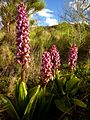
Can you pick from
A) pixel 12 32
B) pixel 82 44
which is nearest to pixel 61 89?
pixel 12 32

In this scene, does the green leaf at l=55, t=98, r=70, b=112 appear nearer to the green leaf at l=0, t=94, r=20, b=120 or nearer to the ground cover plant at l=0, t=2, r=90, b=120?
the ground cover plant at l=0, t=2, r=90, b=120

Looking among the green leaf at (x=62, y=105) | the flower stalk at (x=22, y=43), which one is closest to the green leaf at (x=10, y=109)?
the flower stalk at (x=22, y=43)

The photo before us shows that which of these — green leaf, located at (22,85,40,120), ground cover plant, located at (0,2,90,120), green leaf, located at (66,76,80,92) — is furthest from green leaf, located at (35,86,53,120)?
green leaf, located at (66,76,80,92)

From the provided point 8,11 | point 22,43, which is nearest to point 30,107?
point 22,43

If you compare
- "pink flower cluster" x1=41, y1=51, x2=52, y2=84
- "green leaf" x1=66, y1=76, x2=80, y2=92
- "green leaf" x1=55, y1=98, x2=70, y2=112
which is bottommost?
"green leaf" x1=55, y1=98, x2=70, y2=112

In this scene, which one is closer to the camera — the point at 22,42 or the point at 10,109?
the point at 22,42

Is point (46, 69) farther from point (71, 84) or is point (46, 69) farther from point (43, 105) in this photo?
point (71, 84)

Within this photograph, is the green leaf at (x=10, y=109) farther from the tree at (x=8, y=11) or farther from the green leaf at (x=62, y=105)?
the tree at (x=8, y=11)

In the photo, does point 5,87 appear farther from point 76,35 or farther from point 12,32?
point 76,35

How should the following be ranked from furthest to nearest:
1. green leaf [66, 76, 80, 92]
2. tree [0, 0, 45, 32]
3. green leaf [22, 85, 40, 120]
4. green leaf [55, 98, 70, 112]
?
tree [0, 0, 45, 32], green leaf [66, 76, 80, 92], green leaf [55, 98, 70, 112], green leaf [22, 85, 40, 120]

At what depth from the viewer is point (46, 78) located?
557 cm

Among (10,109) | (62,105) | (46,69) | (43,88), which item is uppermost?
(46,69)

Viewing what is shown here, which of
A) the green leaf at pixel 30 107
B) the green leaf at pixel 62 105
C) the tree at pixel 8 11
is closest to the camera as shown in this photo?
the green leaf at pixel 30 107

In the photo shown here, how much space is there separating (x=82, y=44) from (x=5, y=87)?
671cm
